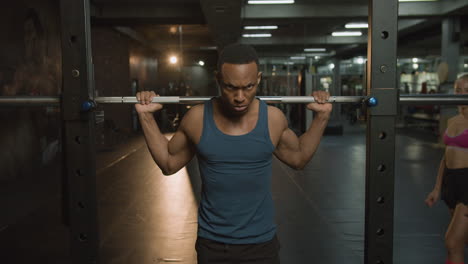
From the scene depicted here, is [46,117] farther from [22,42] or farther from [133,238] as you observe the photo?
[133,238]

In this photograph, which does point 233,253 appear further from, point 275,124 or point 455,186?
point 455,186

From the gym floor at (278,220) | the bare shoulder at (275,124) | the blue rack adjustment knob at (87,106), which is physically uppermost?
the blue rack adjustment knob at (87,106)

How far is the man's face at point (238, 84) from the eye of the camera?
1134mm

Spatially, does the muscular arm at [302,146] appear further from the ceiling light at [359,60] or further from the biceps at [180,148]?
the ceiling light at [359,60]

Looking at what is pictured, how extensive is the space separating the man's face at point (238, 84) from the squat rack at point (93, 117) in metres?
0.19

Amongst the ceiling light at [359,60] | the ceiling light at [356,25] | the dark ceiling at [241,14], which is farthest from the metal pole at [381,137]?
the ceiling light at [359,60]

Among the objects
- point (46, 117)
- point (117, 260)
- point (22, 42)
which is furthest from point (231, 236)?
point (46, 117)

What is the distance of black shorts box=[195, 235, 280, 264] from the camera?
1206mm

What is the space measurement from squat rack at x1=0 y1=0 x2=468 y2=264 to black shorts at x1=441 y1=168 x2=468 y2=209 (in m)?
0.89

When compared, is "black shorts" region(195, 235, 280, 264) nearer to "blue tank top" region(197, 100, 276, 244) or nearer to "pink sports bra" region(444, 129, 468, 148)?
"blue tank top" region(197, 100, 276, 244)

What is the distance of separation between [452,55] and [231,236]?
8029 millimetres

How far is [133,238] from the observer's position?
291 centimetres

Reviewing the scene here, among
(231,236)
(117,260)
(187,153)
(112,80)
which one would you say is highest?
(112,80)

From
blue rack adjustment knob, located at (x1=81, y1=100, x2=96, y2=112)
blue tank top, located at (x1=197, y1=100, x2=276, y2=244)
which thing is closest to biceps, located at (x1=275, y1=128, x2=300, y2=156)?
blue tank top, located at (x1=197, y1=100, x2=276, y2=244)
